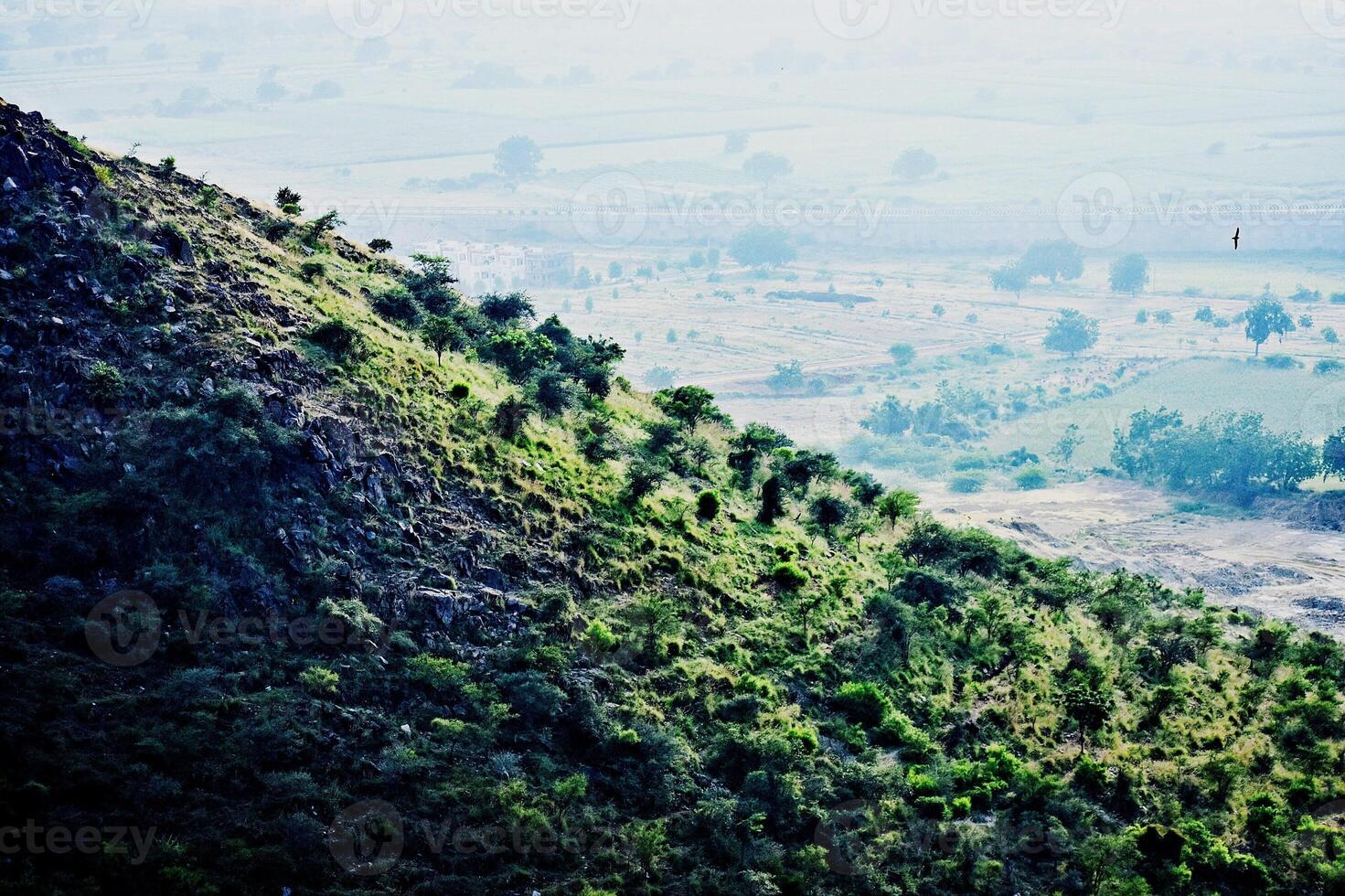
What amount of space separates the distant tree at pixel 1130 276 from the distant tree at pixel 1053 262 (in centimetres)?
858

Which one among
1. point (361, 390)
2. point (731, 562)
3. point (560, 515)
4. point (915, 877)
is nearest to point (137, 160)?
point (361, 390)

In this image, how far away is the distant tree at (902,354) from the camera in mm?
146250

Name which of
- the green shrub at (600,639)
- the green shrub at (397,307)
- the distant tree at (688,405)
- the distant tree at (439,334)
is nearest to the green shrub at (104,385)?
the distant tree at (439,334)

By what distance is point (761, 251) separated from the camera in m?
194

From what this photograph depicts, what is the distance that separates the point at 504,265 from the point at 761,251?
157 ft

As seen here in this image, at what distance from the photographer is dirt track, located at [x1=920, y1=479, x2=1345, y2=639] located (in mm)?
75188

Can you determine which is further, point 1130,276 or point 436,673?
point 1130,276

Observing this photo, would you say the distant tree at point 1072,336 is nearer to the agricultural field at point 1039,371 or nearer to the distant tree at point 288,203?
the agricultural field at point 1039,371

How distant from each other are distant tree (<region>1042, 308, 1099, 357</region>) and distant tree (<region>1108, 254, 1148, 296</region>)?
25846mm

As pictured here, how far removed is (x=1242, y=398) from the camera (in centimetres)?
13000

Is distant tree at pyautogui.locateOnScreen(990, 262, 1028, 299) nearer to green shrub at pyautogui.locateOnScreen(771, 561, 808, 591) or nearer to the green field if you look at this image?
the green field

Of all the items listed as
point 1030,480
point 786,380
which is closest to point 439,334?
point 1030,480

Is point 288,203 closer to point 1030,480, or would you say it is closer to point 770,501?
point 770,501

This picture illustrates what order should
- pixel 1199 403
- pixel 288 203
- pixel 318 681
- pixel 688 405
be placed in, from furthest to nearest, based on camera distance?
pixel 1199 403, pixel 288 203, pixel 688 405, pixel 318 681
